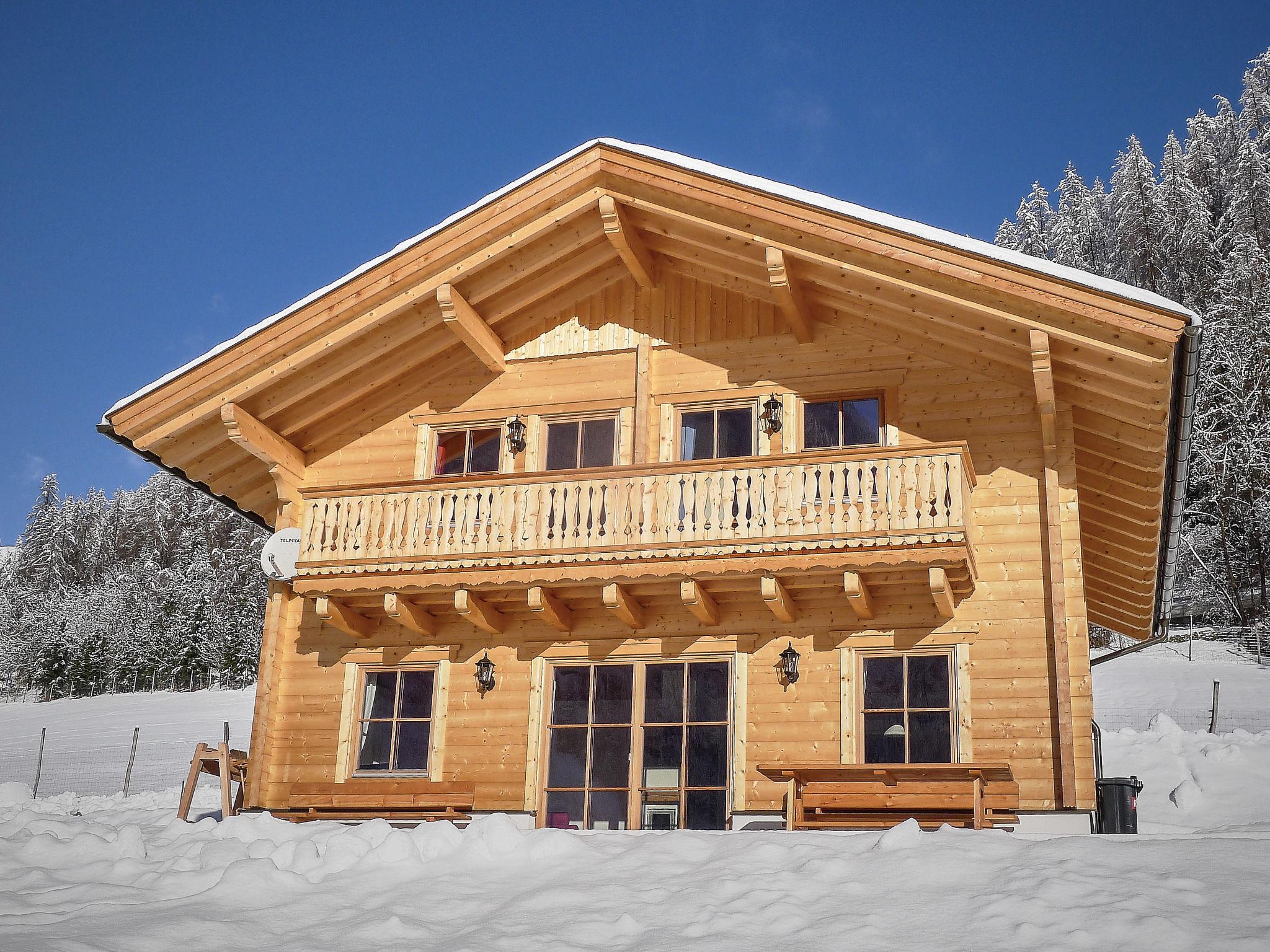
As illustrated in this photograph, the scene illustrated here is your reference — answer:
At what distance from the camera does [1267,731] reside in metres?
24.3

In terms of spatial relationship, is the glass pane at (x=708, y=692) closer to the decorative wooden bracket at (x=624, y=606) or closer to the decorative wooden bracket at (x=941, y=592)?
A: the decorative wooden bracket at (x=624, y=606)

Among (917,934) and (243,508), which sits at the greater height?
(243,508)

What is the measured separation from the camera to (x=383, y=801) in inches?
548

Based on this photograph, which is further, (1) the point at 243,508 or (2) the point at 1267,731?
(2) the point at 1267,731

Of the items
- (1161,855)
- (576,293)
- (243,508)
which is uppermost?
(576,293)

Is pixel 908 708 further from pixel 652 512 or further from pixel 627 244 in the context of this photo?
pixel 627 244

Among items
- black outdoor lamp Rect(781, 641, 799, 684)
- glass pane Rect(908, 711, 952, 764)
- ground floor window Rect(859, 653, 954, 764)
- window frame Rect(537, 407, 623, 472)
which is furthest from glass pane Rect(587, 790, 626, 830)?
window frame Rect(537, 407, 623, 472)

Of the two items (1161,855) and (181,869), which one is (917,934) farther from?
(181,869)

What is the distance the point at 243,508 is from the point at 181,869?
9.10m

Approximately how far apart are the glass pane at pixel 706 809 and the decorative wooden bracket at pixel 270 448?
650 centimetres

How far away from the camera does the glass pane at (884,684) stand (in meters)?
13.4

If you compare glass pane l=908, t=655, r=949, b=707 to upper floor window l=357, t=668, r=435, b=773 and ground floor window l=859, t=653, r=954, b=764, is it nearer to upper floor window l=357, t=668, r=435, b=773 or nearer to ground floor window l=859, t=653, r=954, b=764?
ground floor window l=859, t=653, r=954, b=764

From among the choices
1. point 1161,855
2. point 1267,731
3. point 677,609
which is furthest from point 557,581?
point 1267,731

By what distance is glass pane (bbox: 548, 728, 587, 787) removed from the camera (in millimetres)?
14008
